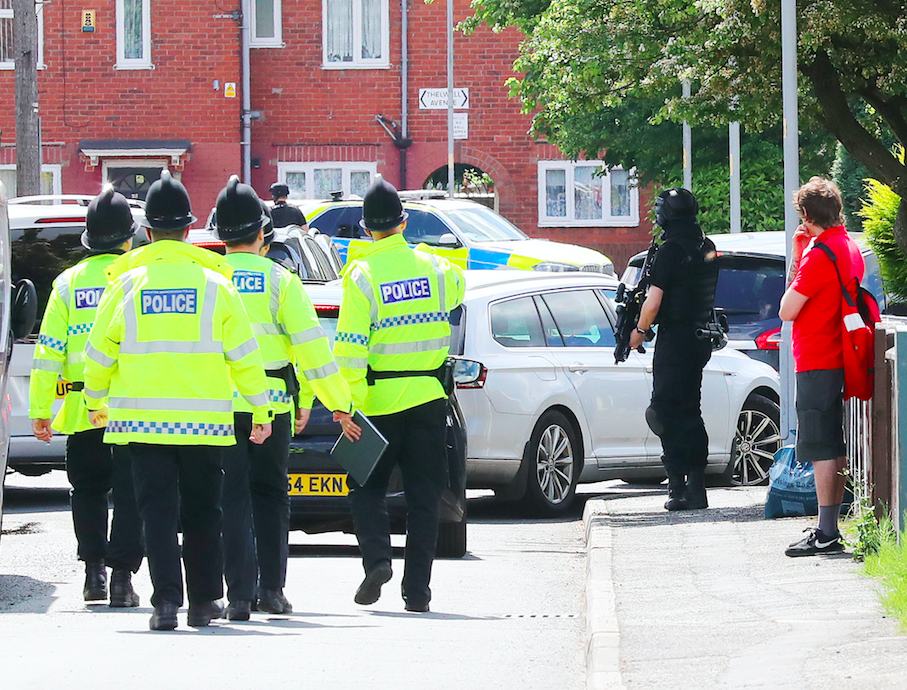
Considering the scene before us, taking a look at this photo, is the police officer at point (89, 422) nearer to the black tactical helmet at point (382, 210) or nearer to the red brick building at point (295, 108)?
the black tactical helmet at point (382, 210)

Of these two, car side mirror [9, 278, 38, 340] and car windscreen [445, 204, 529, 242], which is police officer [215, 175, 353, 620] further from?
car windscreen [445, 204, 529, 242]

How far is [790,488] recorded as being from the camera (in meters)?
10.4

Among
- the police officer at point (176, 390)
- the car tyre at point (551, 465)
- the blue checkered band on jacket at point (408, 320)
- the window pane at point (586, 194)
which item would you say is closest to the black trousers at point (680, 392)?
the car tyre at point (551, 465)

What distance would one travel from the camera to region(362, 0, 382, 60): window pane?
35844 millimetres

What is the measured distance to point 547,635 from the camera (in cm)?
767

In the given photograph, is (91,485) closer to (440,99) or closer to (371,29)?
(440,99)

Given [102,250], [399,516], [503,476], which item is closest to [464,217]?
[503,476]

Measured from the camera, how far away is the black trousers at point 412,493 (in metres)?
8.09

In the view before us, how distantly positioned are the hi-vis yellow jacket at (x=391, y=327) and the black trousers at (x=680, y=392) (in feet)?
10.4

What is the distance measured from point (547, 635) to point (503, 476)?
4.00 m

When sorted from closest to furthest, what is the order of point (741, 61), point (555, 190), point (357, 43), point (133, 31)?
point (741, 61) → point (133, 31) → point (357, 43) → point (555, 190)

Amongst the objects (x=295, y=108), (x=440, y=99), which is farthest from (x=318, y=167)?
(x=440, y=99)

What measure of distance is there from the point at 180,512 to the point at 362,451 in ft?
2.99

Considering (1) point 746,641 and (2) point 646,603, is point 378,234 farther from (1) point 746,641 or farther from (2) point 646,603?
(1) point 746,641
